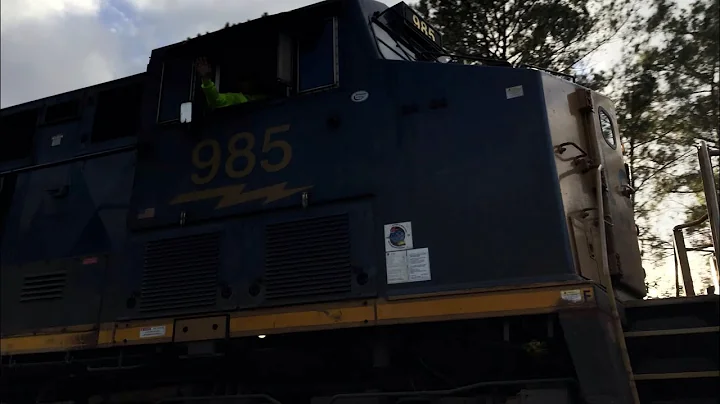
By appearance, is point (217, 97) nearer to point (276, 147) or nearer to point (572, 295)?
point (276, 147)

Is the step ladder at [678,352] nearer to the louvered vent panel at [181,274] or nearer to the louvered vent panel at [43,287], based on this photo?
the louvered vent panel at [181,274]

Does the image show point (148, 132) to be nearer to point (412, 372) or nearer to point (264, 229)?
point (264, 229)

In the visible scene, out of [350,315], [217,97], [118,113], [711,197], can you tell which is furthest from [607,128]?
[118,113]

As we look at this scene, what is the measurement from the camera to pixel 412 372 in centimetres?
461

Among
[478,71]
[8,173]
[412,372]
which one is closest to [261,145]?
[478,71]

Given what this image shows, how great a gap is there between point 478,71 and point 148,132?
Answer: 292cm

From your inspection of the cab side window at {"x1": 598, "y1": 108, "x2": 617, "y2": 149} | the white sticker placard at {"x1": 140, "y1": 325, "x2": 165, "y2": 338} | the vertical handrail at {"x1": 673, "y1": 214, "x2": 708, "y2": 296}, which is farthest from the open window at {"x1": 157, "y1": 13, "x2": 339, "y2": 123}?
the vertical handrail at {"x1": 673, "y1": 214, "x2": 708, "y2": 296}

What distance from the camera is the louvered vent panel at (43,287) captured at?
18.4ft

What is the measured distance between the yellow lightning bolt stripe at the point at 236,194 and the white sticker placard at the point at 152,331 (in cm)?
102

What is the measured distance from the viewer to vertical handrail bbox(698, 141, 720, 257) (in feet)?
12.5

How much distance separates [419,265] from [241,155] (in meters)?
1.77

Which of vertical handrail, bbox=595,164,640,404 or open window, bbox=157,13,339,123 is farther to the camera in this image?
open window, bbox=157,13,339,123

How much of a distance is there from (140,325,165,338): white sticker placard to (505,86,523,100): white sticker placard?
3095 millimetres

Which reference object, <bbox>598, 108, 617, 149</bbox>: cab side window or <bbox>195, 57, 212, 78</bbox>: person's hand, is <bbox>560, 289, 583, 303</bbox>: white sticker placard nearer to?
<bbox>598, 108, 617, 149</bbox>: cab side window
